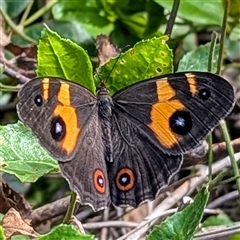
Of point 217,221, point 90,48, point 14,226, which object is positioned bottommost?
point 217,221

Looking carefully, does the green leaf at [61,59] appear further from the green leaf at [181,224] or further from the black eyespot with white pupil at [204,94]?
the green leaf at [181,224]

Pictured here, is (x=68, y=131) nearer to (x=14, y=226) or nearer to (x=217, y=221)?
(x=14, y=226)

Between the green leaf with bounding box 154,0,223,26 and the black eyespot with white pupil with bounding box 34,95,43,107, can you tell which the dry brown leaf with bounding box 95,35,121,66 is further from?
the black eyespot with white pupil with bounding box 34,95,43,107

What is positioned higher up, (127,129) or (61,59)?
(61,59)

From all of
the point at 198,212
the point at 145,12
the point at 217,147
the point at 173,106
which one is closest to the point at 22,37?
the point at 145,12

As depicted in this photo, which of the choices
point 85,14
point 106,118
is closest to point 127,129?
point 106,118

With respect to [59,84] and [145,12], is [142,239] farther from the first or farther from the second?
[145,12]
